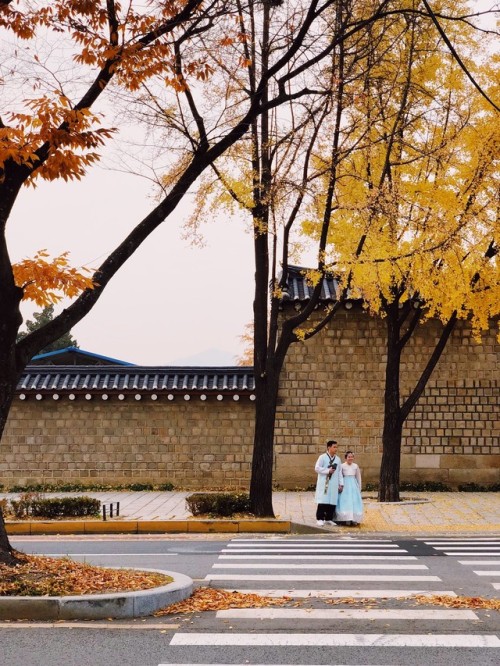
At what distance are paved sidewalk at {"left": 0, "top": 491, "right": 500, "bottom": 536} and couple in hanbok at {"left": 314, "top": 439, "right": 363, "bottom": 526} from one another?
0.30 m

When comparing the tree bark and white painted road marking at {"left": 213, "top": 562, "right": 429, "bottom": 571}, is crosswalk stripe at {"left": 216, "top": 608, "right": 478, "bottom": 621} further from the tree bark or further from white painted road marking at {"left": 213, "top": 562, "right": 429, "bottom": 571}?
white painted road marking at {"left": 213, "top": 562, "right": 429, "bottom": 571}

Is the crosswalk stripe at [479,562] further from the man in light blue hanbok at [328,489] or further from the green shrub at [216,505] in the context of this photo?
the green shrub at [216,505]

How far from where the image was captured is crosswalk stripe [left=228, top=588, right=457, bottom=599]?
9508 mm

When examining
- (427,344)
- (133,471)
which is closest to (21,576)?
(133,471)

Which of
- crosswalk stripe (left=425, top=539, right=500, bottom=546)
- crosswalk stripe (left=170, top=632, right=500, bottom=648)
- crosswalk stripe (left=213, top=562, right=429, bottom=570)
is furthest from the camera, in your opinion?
crosswalk stripe (left=425, top=539, right=500, bottom=546)

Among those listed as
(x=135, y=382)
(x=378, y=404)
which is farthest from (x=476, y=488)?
(x=135, y=382)

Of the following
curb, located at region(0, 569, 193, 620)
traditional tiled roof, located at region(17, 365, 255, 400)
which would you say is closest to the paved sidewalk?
traditional tiled roof, located at region(17, 365, 255, 400)

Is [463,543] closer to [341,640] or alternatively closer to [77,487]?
[341,640]

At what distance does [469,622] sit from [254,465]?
32.7ft

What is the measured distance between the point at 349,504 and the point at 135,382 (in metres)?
8.84

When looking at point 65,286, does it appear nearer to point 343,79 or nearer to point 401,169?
point 343,79

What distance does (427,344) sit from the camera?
24094 mm

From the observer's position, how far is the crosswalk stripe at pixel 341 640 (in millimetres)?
7234

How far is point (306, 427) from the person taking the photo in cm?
2386
